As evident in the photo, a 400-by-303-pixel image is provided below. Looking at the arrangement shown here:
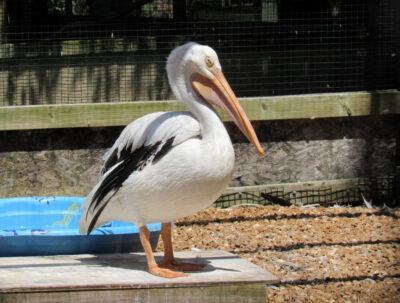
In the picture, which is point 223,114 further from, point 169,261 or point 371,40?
point 169,261

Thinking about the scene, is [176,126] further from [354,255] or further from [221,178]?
[354,255]

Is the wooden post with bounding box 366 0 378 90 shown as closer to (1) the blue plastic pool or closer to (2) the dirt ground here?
(2) the dirt ground

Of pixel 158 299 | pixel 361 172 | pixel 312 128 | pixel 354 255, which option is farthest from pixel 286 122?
pixel 158 299

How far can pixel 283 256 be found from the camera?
4.76 meters

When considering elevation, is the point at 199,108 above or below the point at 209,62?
below

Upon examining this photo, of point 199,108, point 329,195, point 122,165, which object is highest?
point 199,108

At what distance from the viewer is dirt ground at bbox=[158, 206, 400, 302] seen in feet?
13.9

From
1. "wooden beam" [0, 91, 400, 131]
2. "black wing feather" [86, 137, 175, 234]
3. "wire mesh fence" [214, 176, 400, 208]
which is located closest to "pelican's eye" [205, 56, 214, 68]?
"black wing feather" [86, 137, 175, 234]

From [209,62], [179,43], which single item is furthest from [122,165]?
[179,43]

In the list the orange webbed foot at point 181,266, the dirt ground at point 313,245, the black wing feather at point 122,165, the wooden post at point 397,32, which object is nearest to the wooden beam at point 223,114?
the wooden post at point 397,32

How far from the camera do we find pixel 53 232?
4.55 m

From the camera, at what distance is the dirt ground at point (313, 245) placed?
4227 mm

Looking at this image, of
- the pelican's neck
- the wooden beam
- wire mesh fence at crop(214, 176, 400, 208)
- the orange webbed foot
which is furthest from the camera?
wire mesh fence at crop(214, 176, 400, 208)

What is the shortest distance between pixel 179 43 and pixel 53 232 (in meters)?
2.12
